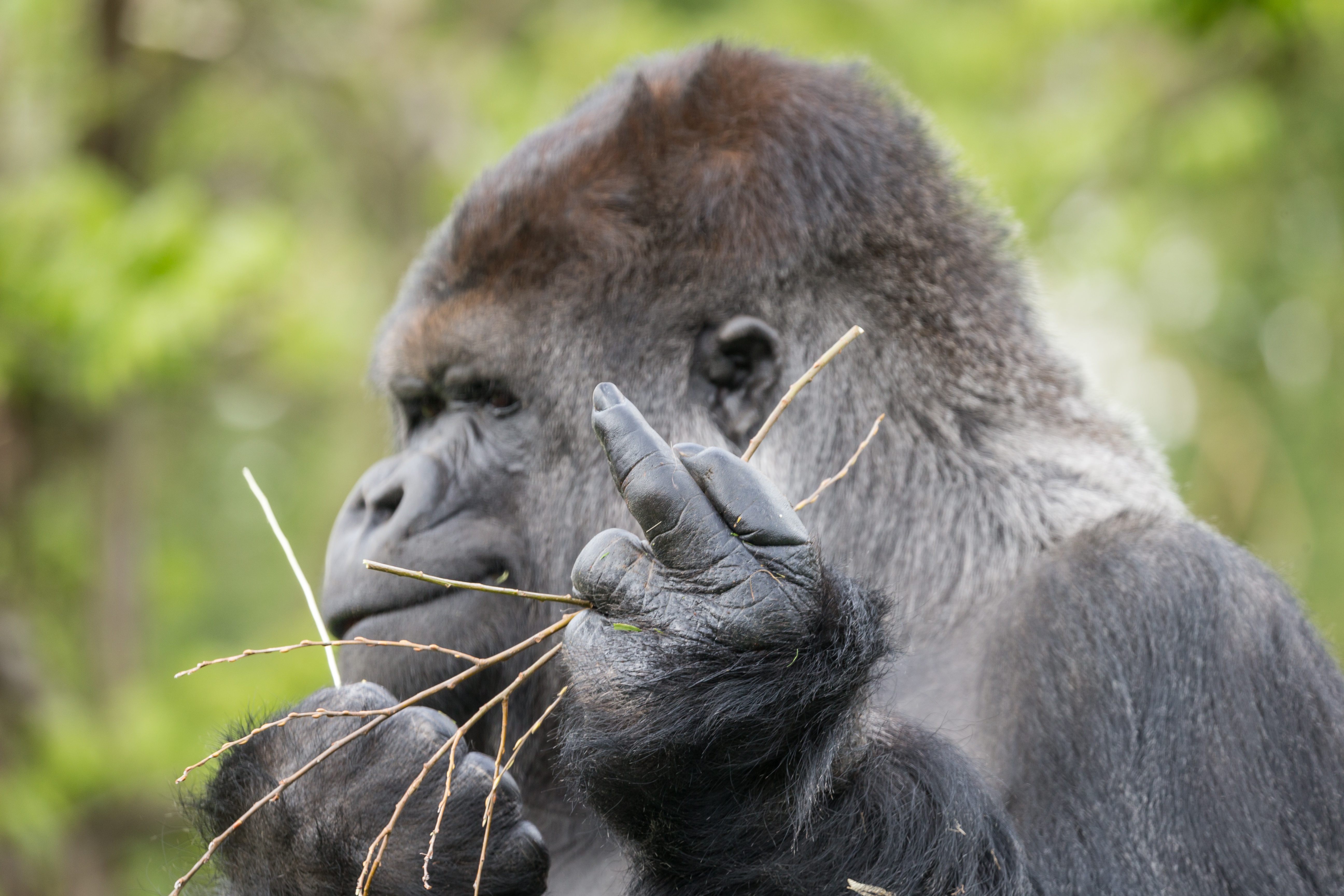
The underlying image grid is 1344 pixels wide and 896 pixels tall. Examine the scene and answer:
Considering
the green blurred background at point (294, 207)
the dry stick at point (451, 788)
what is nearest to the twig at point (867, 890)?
the dry stick at point (451, 788)

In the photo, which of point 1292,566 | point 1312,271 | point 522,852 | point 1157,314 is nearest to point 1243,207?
point 1312,271

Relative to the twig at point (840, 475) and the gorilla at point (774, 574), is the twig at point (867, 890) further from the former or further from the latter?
the twig at point (840, 475)

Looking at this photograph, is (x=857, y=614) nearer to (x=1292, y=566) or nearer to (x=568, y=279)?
(x=568, y=279)

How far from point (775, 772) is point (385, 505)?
114 cm

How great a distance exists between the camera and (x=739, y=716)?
195 centimetres

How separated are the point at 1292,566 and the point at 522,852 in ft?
6.18

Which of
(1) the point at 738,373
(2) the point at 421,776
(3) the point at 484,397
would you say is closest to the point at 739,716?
(2) the point at 421,776

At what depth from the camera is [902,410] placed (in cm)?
282

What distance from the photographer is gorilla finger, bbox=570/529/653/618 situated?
198cm

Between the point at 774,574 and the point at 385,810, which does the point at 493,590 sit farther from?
the point at 385,810

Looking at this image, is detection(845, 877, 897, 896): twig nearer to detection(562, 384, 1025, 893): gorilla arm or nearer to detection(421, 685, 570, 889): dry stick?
detection(562, 384, 1025, 893): gorilla arm

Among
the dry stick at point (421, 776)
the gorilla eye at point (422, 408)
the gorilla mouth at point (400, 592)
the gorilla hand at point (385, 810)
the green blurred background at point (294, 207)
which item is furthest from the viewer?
the green blurred background at point (294, 207)

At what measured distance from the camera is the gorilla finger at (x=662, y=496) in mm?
1904

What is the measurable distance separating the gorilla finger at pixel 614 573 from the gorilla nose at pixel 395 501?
0.79 m
